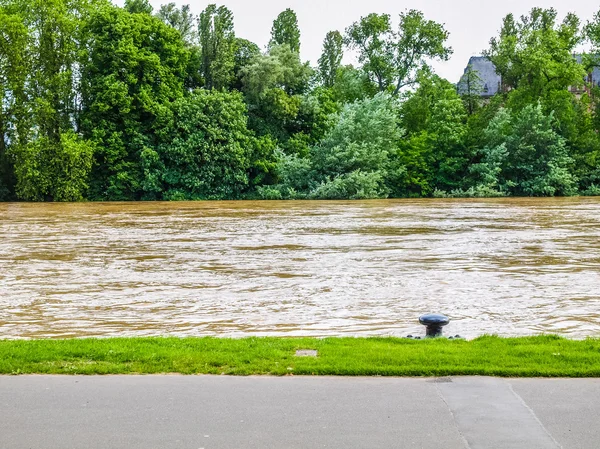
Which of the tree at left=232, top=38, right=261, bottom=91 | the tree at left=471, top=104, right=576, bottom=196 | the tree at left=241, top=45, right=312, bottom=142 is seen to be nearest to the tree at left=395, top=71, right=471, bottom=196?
the tree at left=471, top=104, right=576, bottom=196

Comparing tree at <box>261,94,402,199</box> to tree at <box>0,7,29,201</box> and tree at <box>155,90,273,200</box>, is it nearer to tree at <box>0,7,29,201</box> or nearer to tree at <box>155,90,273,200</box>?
tree at <box>155,90,273,200</box>

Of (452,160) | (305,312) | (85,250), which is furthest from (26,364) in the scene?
(452,160)

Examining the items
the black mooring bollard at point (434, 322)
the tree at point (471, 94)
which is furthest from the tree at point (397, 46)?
the black mooring bollard at point (434, 322)

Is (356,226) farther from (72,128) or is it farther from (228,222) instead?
(72,128)

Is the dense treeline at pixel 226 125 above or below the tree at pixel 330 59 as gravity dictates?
below

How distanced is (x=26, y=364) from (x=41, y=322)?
3858 millimetres

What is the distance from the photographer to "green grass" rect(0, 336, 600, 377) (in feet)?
23.0

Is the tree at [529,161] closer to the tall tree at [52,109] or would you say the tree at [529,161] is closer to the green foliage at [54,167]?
the green foliage at [54,167]

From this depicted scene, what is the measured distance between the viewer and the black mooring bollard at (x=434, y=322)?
8469 millimetres

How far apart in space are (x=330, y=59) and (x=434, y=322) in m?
77.5

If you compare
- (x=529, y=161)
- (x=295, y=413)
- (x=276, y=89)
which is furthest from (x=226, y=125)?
(x=295, y=413)

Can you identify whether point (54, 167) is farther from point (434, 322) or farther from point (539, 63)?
point (434, 322)

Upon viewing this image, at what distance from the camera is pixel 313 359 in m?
7.44

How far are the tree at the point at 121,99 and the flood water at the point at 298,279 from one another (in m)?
26.6
